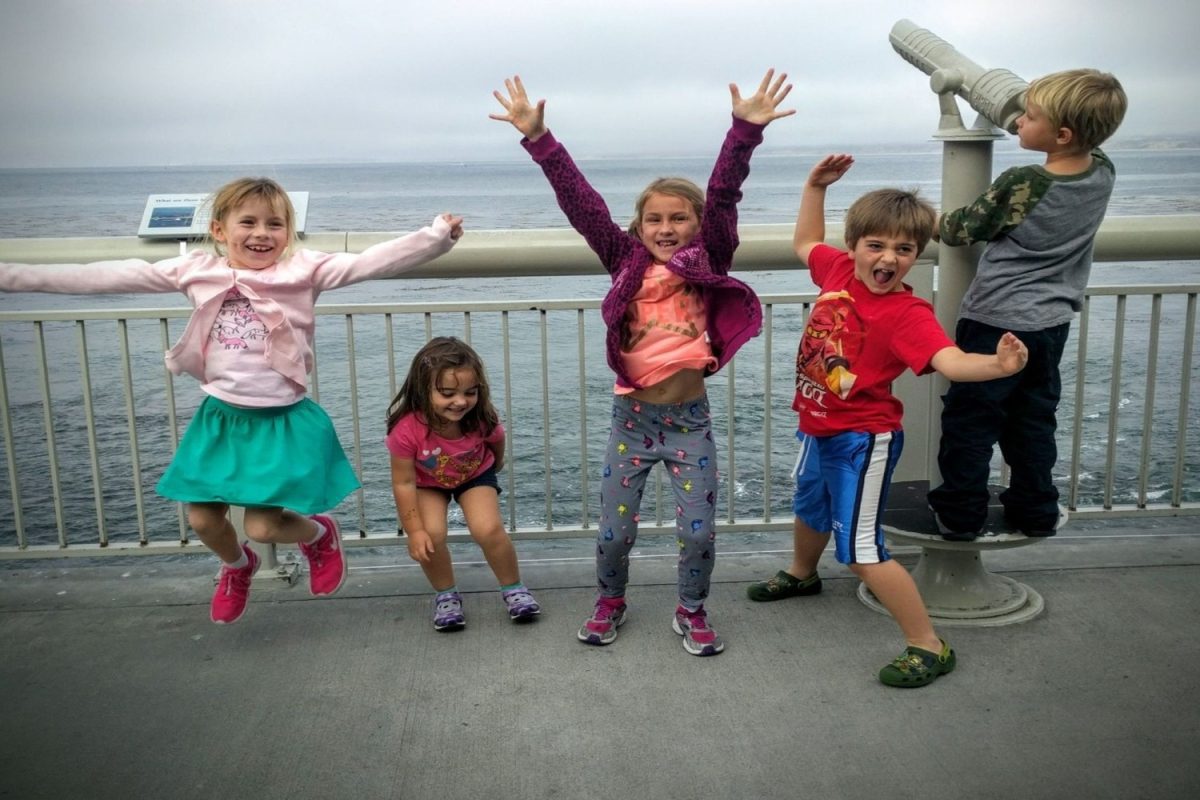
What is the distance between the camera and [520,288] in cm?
1666

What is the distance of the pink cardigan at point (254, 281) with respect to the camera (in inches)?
125

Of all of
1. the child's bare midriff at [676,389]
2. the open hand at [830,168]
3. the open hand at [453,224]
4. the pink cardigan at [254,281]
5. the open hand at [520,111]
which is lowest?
the child's bare midriff at [676,389]

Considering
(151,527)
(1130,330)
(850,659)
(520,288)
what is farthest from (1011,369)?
(520,288)

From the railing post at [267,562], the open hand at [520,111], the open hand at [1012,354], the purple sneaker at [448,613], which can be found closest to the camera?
the open hand at [1012,354]

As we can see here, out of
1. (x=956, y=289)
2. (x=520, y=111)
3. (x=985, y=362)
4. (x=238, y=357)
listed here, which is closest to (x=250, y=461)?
(x=238, y=357)

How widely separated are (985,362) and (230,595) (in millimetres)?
2252

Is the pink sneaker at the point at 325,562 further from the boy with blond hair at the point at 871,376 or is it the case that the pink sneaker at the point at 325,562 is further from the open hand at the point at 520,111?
the boy with blond hair at the point at 871,376

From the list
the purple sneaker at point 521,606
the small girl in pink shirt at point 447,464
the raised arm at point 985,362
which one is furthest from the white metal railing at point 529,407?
the raised arm at point 985,362

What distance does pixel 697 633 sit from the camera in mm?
3371

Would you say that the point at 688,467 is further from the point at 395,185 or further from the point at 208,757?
the point at 395,185

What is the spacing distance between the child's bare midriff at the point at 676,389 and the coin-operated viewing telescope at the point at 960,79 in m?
1.10

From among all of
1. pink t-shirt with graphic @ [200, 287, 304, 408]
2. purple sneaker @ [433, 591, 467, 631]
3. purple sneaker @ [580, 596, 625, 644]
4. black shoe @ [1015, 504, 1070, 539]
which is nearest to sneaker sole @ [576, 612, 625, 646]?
purple sneaker @ [580, 596, 625, 644]

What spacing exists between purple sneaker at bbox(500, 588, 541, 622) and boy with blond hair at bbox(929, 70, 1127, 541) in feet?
4.12

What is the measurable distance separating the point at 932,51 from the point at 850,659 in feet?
6.09
